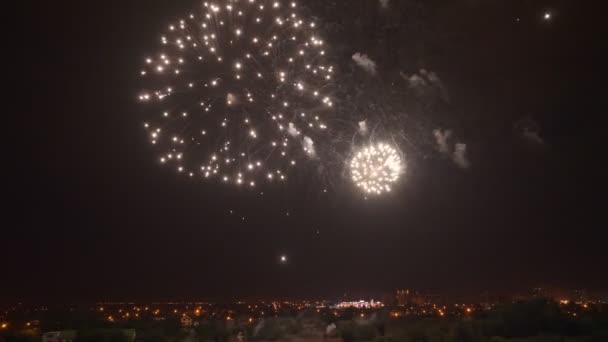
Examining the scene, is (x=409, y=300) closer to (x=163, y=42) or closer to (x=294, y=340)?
(x=294, y=340)

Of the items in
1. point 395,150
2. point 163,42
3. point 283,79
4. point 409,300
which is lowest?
point 409,300

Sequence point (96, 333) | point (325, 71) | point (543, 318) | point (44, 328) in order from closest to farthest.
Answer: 1. point (325, 71)
2. point (96, 333)
3. point (543, 318)
4. point (44, 328)

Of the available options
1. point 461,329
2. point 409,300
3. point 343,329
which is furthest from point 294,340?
point 409,300

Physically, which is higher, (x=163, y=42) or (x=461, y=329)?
(x=163, y=42)

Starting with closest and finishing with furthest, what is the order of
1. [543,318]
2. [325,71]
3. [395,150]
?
[325,71], [395,150], [543,318]

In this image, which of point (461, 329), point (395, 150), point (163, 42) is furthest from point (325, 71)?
point (461, 329)

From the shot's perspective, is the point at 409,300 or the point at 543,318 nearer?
the point at 543,318

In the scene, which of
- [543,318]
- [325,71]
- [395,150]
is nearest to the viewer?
[325,71]

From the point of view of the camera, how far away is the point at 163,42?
11.9 metres

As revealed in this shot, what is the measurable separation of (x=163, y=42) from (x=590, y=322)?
1805cm

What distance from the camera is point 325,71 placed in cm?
1191

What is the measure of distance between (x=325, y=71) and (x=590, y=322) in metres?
14.9

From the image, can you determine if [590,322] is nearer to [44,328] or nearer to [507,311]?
[507,311]

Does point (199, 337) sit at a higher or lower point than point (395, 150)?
lower
